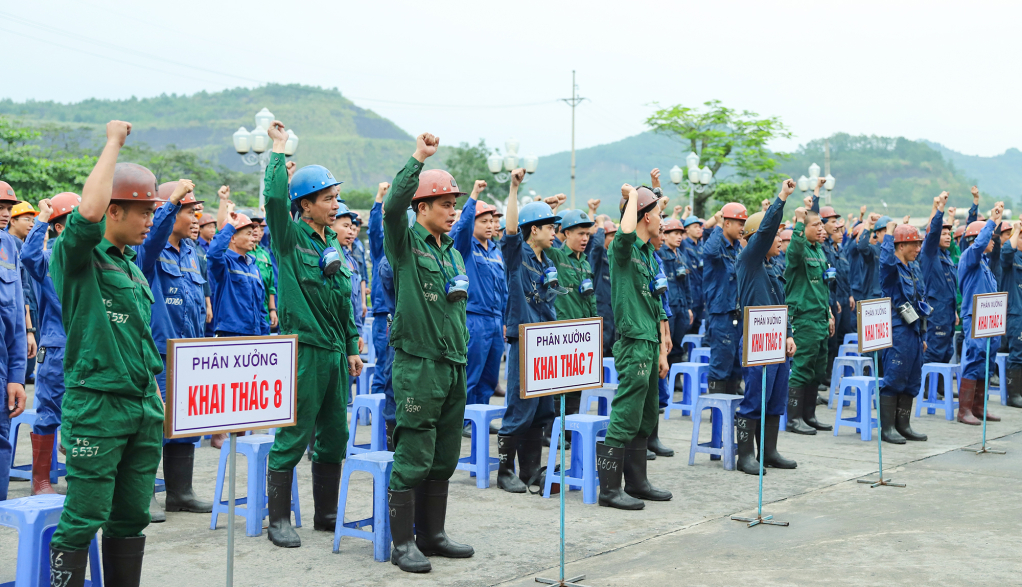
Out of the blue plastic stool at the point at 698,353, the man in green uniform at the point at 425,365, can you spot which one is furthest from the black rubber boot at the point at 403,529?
the blue plastic stool at the point at 698,353

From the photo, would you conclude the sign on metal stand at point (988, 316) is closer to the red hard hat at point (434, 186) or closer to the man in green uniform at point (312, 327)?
the red hard hat at point (434, 186)

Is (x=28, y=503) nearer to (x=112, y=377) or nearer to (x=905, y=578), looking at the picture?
(x=112, y=377)

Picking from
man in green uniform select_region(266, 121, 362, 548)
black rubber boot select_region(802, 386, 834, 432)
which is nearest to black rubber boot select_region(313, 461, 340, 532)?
man in green uniform select_region(266, 121, 362, 548)

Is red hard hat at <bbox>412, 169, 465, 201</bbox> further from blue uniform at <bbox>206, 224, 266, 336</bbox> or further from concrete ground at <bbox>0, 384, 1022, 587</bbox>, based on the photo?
blue uniform at <bbox>206, 224, 266, 336</bbox>

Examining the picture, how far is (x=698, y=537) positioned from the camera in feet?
19.5

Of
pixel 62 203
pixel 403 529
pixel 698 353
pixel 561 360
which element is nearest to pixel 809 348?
pixel 698 353

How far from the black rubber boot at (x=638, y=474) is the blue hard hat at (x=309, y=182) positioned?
295 centimetres

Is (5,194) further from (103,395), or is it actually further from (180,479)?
(103,395)

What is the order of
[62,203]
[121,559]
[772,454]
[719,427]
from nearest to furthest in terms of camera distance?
[121,559]
[62,203]
[772,454]
[719,427]

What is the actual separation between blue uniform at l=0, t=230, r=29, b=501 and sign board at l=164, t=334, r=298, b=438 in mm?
2606

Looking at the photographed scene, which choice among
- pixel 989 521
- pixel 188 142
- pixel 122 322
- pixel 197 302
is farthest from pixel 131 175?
pixel 188 142

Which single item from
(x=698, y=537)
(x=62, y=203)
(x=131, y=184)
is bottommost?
(x=698, y=537)

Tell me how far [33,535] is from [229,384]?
3.55 ft

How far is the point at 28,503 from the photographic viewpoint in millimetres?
4301
